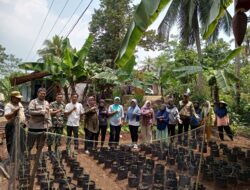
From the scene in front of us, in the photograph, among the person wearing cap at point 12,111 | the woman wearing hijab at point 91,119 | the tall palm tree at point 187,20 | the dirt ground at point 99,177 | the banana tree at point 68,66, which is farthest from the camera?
the tall palm tree at point 187,20

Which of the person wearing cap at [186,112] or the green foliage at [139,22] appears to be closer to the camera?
the green foliage at [139,22]

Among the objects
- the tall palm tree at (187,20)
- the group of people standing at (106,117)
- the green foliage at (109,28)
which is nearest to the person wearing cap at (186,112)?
the group of people standing at (106,117)

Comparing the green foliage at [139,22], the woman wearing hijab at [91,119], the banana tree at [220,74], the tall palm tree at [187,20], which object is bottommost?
the woman wearing hijab at [91,119]

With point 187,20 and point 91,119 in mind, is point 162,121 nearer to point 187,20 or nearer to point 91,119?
point 91,119

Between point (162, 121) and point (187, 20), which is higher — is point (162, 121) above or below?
below

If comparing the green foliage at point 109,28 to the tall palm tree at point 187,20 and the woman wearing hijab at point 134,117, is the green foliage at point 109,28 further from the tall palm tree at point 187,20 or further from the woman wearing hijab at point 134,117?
the woman wearing hijab at point 134,117

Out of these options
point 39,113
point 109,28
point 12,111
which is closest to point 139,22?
point 12,111

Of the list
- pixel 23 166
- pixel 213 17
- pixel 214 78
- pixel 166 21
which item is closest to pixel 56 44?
pixel 166 21

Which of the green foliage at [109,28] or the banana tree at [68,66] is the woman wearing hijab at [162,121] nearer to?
the banana tree at [68,66]

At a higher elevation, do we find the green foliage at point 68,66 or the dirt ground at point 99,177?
the green foliage at point 68,66

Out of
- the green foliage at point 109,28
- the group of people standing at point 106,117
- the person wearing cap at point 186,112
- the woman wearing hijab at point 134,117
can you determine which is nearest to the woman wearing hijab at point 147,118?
the group of people standing at point 106,117

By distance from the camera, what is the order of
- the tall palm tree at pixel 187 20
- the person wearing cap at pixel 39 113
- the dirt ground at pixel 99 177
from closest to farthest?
1. the dirt ground at pixel 99 177
2. the person wearing cap at pixel 39 113
3. the tall palm tree at pixel 187 20

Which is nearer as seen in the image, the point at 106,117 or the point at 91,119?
the point at 91,119

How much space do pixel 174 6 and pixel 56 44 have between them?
11.2 m
